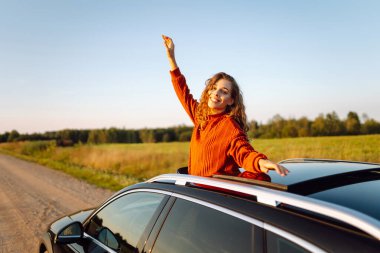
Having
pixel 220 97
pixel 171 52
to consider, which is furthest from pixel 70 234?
pixel 171 52

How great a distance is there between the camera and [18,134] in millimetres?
101750

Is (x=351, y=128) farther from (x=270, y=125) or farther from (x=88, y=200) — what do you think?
(x=88, y=200)

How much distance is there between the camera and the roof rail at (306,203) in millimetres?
1110

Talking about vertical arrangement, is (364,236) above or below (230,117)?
below

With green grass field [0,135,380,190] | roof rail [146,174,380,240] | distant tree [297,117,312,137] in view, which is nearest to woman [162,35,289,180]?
roof rail [146,174,380,240]

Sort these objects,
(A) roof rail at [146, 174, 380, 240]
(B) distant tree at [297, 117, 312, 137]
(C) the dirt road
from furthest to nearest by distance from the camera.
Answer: (B) distant tree at [297, 117, 312, 137], (C) the dirt road, (A) roof rail at [146, 174, 380, 240]

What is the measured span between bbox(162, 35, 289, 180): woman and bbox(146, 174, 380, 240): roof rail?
34 centimetres

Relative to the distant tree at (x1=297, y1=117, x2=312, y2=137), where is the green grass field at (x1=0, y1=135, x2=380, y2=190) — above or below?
below

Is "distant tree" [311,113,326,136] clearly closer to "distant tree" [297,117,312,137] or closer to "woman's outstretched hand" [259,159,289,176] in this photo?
"distant tree" [297,117,312,137]

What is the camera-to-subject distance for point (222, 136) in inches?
96.0

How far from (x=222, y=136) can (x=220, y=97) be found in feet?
1.42

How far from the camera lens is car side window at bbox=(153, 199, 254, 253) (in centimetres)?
146

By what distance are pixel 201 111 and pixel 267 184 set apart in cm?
139

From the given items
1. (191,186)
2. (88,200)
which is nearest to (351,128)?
(88,200)
